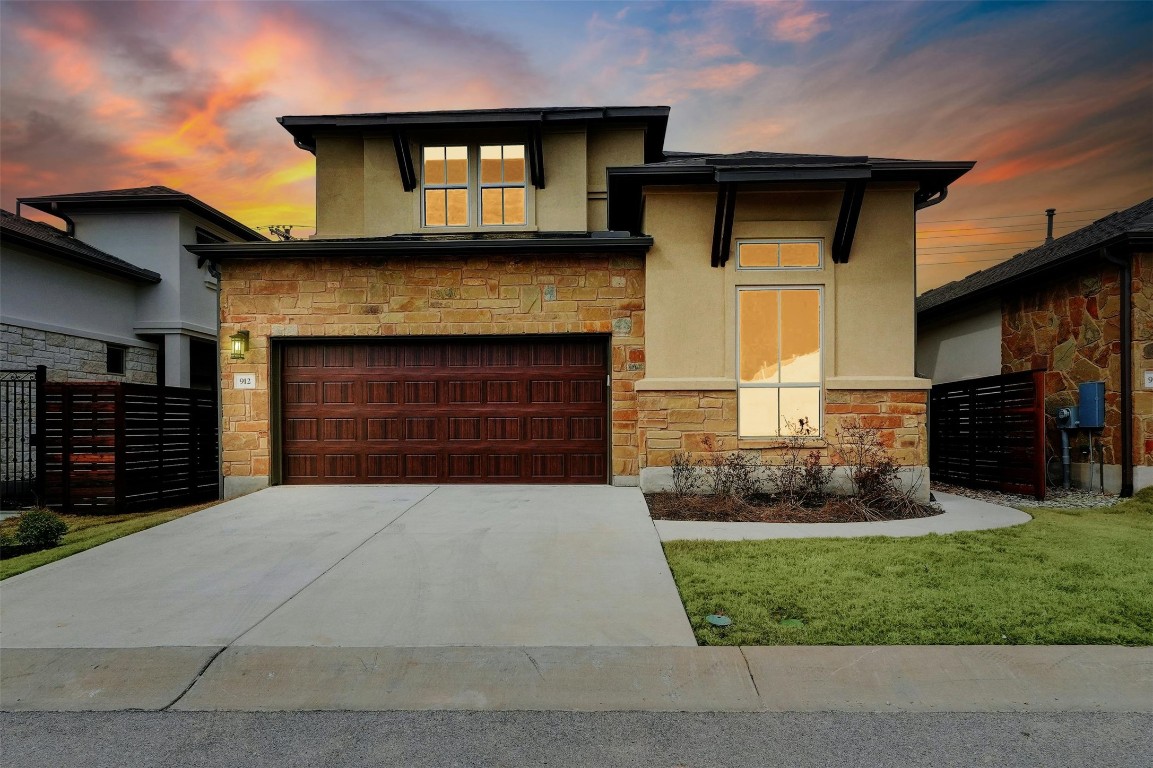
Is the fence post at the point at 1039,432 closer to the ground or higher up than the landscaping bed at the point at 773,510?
higher up

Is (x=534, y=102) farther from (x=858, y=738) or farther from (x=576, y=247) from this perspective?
(x=858, y=738)

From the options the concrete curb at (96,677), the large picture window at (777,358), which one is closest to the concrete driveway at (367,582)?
the concrete curb at (96,677)

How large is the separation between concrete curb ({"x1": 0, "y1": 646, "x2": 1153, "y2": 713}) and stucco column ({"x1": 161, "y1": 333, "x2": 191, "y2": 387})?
14067mm

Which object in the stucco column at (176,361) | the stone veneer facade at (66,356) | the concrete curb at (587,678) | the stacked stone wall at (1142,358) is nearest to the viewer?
the concrete curb at (587,678)

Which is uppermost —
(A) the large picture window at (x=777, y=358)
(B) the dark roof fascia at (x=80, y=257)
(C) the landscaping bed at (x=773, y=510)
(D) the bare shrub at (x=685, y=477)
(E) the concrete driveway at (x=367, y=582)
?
(B) the dark roof fascia at (x=80, y=257)

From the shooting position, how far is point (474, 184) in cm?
1138

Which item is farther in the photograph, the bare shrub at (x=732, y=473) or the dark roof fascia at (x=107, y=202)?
the dark roof fascia at (x=107, y=202)

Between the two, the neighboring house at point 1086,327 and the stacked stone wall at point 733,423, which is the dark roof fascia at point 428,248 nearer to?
the stacked stone wall at point 733,423

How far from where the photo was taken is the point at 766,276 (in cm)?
837

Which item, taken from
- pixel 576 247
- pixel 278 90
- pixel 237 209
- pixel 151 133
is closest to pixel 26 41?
pixel 151 133

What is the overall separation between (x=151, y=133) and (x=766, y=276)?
41.5ft

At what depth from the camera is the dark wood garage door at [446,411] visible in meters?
8.77

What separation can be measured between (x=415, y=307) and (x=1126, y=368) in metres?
11.7

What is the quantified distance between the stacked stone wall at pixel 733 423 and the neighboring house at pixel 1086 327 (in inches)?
157
